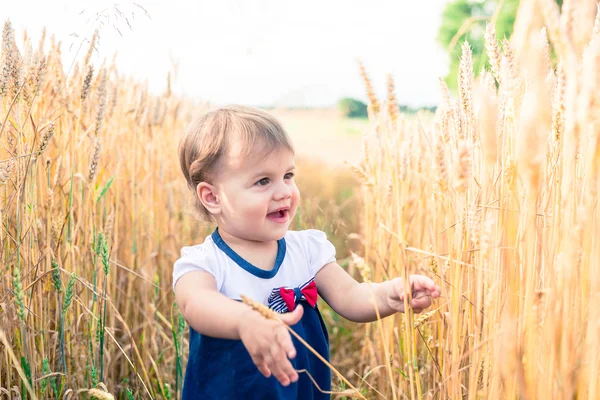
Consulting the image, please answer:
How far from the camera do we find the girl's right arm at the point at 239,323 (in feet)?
3.11

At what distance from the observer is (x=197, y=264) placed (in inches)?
51.7

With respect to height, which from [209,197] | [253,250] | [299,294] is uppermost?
[209,197]

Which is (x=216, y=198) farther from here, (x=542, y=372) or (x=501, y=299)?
(x=542, y=372)

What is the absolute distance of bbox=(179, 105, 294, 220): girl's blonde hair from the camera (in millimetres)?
1386

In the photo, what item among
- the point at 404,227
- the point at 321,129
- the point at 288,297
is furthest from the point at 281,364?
the point at 321,129

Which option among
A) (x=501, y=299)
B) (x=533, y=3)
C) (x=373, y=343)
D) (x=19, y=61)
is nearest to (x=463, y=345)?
(x=501, y=299)

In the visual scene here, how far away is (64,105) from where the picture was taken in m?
1.88

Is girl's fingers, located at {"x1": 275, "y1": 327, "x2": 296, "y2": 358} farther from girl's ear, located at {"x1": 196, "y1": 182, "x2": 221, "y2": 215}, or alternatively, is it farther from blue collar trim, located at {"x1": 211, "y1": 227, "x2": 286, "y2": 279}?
girl's ear, located at {"x1": 196, "y1": 182, "x2": 221, "y2": 215}

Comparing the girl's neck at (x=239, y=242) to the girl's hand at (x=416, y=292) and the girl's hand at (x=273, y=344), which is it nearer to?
the girl's hand at (x=416, y=292)

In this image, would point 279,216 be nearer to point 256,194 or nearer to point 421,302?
point 256,194

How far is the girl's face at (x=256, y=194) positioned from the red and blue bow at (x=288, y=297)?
0.41ft

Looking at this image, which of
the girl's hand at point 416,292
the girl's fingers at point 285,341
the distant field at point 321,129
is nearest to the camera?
the girl's fingers at point 285,341

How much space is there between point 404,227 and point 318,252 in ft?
1.71

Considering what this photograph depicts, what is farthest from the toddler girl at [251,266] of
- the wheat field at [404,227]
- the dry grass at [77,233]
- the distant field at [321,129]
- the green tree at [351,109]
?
the distant field at [321,129]
